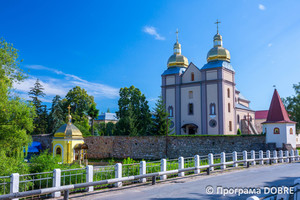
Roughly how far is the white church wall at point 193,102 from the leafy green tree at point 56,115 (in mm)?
18402

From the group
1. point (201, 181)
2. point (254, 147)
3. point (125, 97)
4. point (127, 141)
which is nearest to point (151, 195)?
point (201, 181)

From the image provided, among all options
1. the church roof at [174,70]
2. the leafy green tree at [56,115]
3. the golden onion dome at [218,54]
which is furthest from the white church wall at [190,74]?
the leafy green tree at [56,115]

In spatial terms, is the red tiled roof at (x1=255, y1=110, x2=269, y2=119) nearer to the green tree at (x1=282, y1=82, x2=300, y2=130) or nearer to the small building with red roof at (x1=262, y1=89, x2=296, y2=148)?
the green tree at (x1=282, y1=82, x2=300, y2=130)

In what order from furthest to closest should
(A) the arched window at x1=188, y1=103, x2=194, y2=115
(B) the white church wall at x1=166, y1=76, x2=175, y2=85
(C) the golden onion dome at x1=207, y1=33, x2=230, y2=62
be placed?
(B) the white church wall at x1=166, y1=76, x2=175, y2=85
(A) the arched window at x1=188, y1=103, x2=194, y2=115
(C) the golden onion dome at x1=207, y1=33, x2=230, y2=62

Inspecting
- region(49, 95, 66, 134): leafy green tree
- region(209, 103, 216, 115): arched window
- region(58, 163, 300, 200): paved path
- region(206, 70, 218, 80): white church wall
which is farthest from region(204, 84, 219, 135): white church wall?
region(58, 163, 300, 200): paved path

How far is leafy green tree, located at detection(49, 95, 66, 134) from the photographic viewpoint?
1715 inches

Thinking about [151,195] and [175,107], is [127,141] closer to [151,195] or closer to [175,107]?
[175,107]

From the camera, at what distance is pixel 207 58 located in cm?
4062

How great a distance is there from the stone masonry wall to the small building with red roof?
2.79 feet

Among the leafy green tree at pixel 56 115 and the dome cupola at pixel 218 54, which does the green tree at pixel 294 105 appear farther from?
the leafy green tree at pixel 56 115

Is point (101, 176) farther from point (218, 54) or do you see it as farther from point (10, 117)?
point (218, 54)

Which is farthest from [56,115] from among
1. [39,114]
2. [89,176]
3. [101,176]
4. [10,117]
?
[89,176]

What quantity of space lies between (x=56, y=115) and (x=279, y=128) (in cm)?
3247

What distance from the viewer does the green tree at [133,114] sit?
123 feet
